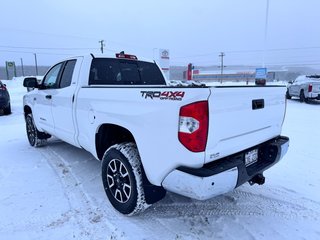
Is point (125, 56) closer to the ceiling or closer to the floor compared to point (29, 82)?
closer to the ceiling

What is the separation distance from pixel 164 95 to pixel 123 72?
2161 millimetres

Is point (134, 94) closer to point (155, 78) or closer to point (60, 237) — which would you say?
point (60, 237)

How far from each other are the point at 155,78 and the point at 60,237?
3.06 m

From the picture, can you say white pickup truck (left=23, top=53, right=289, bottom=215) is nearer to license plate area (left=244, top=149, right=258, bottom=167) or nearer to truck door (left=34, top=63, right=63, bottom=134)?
license plate area (left=244, top=149, right=258, bottom=167)

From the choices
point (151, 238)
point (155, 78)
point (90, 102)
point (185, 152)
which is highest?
point (155, 78)

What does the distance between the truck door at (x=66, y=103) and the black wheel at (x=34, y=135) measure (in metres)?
1.38

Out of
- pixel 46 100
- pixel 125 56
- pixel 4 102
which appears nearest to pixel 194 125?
pixel 125 56

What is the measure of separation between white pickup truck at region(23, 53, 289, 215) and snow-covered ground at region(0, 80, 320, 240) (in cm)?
31

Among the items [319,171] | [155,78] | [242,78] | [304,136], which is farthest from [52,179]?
[242,78]

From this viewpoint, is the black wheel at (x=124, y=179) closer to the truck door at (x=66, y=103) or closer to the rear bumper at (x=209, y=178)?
the rear bumper at (x=209, y=178)

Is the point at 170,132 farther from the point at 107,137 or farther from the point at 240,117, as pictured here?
the point at 107,137

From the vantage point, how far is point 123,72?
4.19 m

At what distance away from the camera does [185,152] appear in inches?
83.5

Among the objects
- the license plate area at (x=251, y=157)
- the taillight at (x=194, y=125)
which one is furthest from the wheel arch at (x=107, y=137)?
the license plate area at (x=251, y=157)
